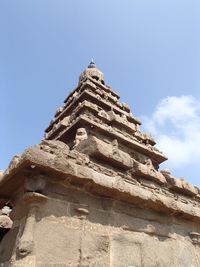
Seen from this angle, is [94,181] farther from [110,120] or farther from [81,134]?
[110,120]

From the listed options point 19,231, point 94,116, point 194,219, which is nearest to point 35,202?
point 19,231

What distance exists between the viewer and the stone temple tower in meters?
3.30

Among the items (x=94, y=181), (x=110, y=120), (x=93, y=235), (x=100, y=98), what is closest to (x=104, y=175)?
(x=94, y=181)

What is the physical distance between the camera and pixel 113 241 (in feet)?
12.6

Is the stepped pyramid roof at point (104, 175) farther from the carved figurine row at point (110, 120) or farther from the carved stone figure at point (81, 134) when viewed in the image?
the carved figurine row at point (110, 120)

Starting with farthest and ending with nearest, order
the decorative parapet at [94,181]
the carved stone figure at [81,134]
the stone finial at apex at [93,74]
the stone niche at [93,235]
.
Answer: the stone finial at apex at [93,74], the carved stone figure at [81,134], the decorative parapet at [94,181], the stone niche at [93,235]

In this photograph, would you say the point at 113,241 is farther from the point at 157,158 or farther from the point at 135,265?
the point at 157,158

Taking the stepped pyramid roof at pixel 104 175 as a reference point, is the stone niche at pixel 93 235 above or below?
below

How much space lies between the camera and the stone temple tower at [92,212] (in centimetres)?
330

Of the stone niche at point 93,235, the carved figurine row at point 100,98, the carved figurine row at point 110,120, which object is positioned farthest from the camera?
the carved figurine row at point 100,98

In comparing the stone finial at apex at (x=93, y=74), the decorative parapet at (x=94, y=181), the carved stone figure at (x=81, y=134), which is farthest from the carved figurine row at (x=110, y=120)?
the decorative parapet at (x=94, y=181)

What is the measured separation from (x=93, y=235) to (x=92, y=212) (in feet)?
1.03

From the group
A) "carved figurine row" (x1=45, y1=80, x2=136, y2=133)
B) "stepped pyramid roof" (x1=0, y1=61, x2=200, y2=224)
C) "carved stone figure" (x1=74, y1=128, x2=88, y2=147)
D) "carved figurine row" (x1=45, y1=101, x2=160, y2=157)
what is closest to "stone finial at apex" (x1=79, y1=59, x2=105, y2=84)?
"carved figurine row" (x1=45, y1=80, x2=136, y2=133)

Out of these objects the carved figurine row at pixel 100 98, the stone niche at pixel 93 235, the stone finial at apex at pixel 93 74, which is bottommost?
the stone niche at pixel 93 235
